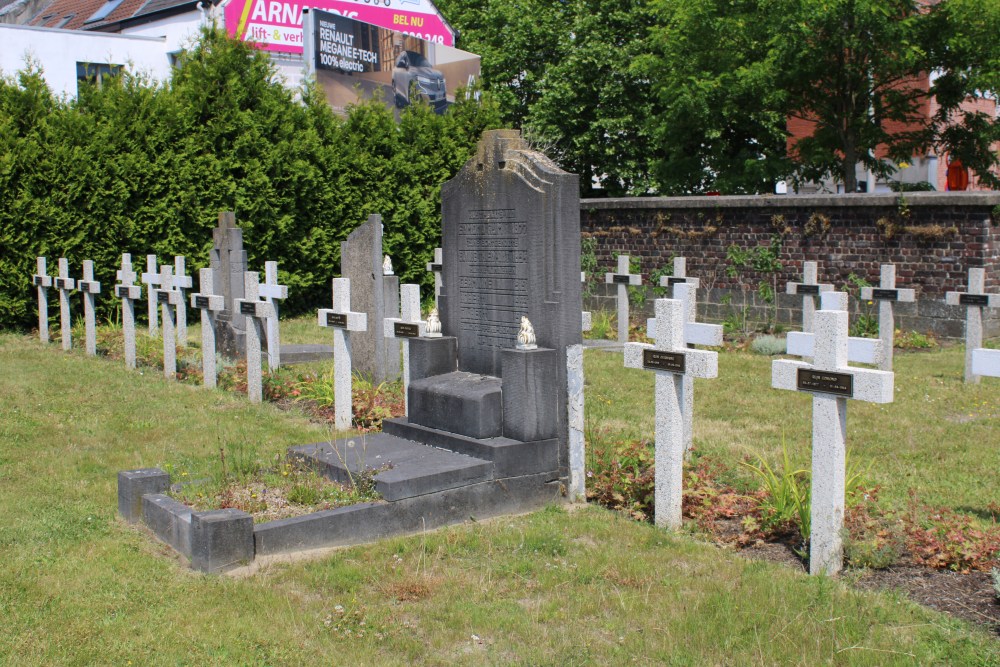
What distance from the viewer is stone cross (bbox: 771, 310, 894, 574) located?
5578 mm

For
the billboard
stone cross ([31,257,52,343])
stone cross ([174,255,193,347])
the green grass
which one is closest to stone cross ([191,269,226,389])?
stone cross ([174,255,193,347])

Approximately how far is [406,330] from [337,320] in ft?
3.21

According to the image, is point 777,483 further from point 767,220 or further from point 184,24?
point 184,24

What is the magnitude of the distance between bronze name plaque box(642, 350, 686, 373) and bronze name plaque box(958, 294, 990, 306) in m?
5.94

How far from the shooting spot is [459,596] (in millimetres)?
5359

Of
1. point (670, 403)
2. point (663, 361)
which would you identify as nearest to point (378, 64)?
point (663, 361)

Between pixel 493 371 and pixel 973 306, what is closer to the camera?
pixel 493 371

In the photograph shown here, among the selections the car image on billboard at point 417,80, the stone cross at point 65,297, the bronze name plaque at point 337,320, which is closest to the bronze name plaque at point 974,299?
the bronze name plaque at point 337,320

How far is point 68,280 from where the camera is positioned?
1456 cm

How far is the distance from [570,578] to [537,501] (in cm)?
154

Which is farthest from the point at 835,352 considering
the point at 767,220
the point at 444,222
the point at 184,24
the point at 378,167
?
the point at 184,24

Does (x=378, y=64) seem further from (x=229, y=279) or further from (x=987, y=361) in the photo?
→ (x=987, y=361)

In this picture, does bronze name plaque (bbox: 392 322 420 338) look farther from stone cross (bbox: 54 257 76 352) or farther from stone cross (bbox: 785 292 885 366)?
stone cross (bbox: 54 257 76 352)

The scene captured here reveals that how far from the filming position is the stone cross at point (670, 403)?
641cm
